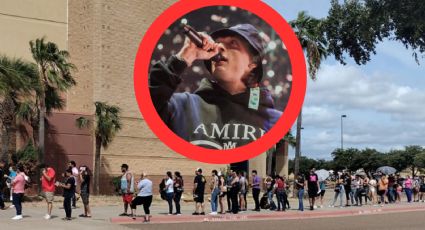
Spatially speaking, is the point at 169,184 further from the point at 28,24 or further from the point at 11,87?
the point at 28,24

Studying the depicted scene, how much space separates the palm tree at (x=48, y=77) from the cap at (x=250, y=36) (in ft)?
63.8

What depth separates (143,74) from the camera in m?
6.68

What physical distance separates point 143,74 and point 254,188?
1503 cm

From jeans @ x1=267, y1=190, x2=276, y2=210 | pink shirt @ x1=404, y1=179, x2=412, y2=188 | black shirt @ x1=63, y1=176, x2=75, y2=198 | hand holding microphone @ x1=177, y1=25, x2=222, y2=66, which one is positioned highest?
hand holding microphone @ x1=177, y1=25, x2=222, y2=66

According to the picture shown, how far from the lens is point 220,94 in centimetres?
738

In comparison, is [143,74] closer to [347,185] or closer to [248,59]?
[248,59]

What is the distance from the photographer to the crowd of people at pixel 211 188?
52.2 ft

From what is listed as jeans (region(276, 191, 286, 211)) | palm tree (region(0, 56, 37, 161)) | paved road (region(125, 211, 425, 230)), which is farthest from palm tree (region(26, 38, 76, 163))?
paved road (region(125, 211, 425, 230))
